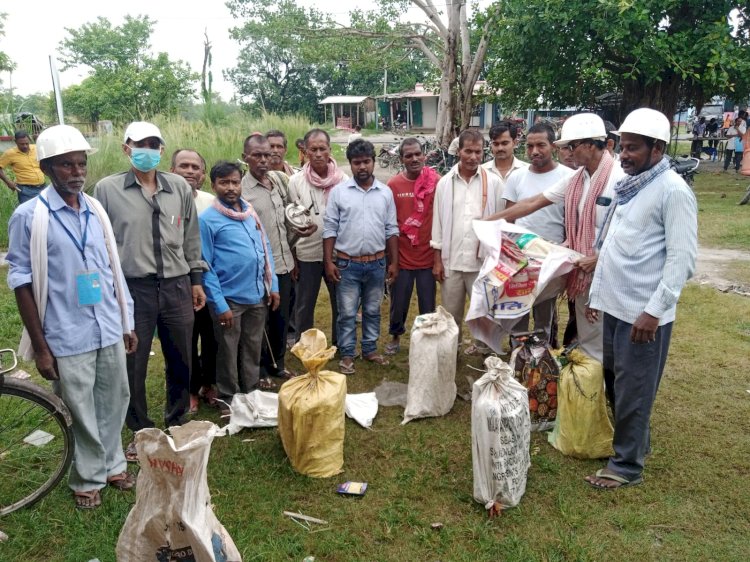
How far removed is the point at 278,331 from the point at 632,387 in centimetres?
257

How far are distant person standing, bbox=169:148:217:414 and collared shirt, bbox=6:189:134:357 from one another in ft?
3.75

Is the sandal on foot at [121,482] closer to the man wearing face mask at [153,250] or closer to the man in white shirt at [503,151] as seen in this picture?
the man wearing face mask at [153,250]

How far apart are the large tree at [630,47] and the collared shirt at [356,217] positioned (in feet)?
29.4

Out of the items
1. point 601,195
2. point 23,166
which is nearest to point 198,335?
point 601,195

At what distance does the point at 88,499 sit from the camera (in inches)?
117

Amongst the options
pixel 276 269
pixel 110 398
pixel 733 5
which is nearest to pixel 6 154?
pixel 276 269

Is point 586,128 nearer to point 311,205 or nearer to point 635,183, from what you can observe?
point 635,183

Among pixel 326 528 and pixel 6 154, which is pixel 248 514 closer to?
pixel 326 528

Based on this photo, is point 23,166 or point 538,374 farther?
point 23,166

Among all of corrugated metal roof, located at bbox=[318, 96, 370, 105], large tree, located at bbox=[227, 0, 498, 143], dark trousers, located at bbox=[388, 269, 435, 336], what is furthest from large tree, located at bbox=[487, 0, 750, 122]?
corrugated metal roof, located at bbox=[318, 96, 370, 105]

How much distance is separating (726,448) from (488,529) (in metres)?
1.68

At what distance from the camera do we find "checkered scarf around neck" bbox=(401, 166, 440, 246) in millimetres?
4609

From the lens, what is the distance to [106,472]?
3062mm

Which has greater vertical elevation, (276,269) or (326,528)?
(276,269)
